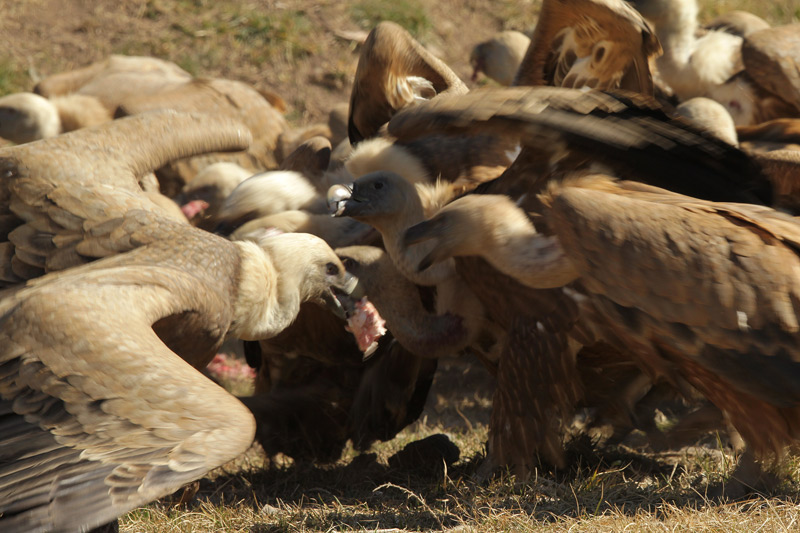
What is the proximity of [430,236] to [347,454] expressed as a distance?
163 centimetres

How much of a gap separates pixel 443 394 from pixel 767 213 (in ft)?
9.28

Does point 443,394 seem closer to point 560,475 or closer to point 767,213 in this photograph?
point 560,475

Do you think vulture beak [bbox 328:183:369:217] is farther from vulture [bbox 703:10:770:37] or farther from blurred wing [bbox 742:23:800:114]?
vulture [bbox 703:10:770:37]

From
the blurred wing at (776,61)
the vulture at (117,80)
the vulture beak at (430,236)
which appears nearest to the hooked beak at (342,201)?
the vulture beak at (430,236)

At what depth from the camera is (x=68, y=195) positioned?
13.4 feet

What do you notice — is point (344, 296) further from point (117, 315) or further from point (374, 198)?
point (117, 315)

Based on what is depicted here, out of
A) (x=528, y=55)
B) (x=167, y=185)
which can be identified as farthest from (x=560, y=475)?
(x=167, y=185)

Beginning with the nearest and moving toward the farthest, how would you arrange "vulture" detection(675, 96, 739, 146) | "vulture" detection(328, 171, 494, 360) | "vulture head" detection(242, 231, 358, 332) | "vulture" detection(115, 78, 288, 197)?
"vulture head" detection(242, 231, 358, 332) → "vulture" detection(328, 171, 494, 360) → "vulture" detection(675, 96, 739, 146) → "vulture" detection(115, 78, 288, 197)

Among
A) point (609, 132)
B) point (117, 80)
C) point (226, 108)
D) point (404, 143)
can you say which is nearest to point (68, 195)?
point (404, 143)

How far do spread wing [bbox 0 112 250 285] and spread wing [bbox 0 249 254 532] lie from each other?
1.90 ft

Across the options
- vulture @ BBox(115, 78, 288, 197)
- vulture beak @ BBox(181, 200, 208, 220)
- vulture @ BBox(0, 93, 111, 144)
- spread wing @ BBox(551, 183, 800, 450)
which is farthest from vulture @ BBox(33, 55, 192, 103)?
spread wing @ BBox(551, 183, 800, 450)

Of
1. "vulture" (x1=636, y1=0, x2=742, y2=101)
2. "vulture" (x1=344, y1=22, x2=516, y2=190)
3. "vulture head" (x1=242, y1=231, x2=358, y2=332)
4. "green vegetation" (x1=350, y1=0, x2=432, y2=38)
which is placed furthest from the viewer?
"green vegetation" (x1=350, y1=0, x2=432, y2=38)

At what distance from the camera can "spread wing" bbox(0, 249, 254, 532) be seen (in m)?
2.84

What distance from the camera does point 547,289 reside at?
411 centimetres
